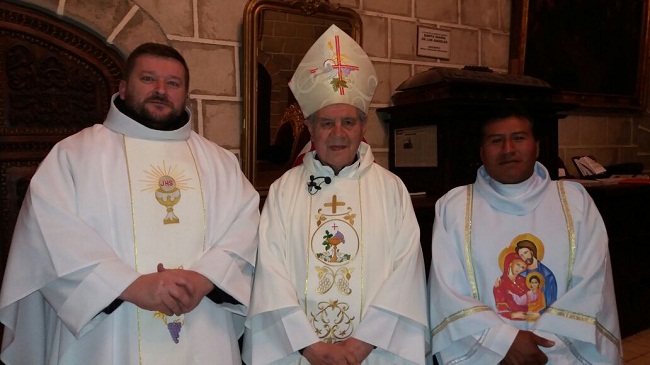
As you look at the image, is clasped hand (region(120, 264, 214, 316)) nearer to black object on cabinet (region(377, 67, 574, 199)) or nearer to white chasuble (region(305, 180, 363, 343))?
white chasuble (region(305, 180, 363, 343))

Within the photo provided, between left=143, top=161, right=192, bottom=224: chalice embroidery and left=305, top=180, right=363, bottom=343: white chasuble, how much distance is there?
0.54m

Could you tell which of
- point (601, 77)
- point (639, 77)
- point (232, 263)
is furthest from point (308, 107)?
point (639, 77)

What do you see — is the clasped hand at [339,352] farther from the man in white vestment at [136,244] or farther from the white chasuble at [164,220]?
the white chasuble at [164,220]

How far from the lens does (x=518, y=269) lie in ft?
7.14

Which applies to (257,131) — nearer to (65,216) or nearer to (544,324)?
(65,216)

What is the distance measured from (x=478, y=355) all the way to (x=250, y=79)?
1.94 meters

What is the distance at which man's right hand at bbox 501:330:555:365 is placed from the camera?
1.99m

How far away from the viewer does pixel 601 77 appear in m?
4.79

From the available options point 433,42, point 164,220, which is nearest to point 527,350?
point 164,220

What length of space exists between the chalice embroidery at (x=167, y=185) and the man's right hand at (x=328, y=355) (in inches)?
28.7

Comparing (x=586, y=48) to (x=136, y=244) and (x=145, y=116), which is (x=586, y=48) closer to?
(x=145, y=116)

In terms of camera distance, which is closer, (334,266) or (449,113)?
(334,266)

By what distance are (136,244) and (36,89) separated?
1233mm

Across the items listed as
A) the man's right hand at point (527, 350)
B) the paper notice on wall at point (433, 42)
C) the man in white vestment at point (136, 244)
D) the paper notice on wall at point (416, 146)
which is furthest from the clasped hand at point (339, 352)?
the paper notice on wall at point (433, 42)
